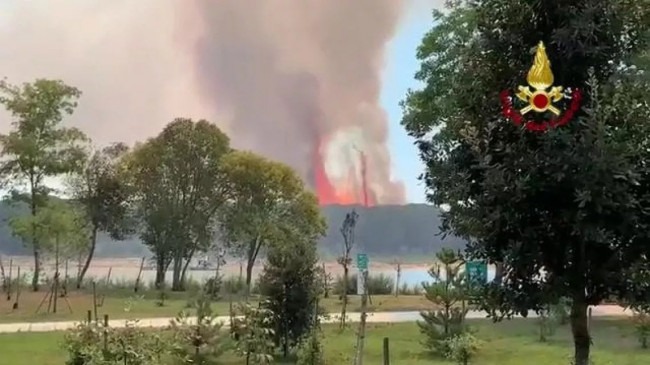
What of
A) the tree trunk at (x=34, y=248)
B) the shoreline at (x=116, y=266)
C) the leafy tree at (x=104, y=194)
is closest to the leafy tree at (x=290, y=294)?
the shoreline at (x=116, y=266)

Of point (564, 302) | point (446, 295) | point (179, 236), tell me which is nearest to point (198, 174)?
point (179, 236)

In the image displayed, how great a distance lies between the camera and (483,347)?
9.02 meters

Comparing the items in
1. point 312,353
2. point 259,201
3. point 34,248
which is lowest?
point 312,353

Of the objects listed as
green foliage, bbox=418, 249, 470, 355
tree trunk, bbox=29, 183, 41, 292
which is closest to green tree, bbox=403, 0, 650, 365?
green foliage, bbox=418, 249, 470, 355

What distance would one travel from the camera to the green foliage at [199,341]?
279 inches

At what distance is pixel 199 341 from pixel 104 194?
15.3m

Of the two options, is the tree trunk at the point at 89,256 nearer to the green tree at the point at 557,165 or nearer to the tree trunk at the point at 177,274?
the tree trunk at the point at 177,274

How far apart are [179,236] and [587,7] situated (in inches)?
755

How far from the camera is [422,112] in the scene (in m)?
12.9

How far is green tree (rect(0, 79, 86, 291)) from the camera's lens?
1809 cm

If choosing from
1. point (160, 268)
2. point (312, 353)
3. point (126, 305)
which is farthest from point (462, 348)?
point (160, 268)

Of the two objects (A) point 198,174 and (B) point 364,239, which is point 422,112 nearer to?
(B) point 364,239

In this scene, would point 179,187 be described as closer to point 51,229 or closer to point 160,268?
point 160,268

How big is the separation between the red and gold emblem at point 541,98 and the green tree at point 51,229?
14309 millimetres
